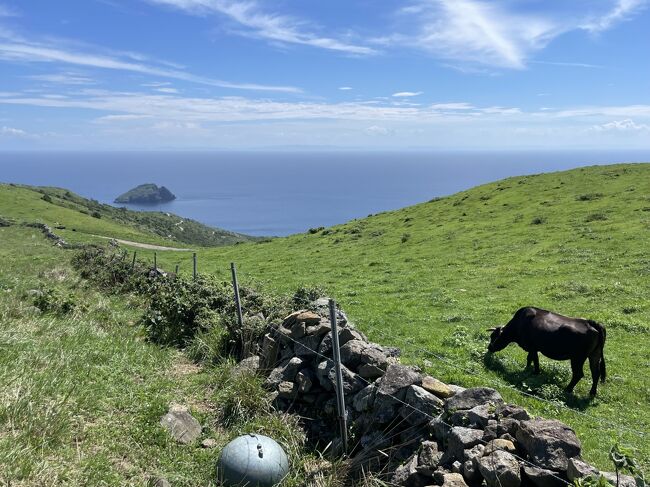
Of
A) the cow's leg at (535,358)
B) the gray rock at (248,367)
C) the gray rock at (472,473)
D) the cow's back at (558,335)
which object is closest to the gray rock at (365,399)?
the gray rock at (472,473)

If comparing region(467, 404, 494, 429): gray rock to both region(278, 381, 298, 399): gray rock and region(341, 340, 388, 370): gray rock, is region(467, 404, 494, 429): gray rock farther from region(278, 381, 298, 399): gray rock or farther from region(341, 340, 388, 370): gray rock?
region(278, 381, 298, 399): gray rock

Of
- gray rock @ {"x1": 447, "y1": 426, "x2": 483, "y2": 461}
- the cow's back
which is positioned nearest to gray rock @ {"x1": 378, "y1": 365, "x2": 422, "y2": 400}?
gray rock @ {"x1": 447, "y1": 426, "x2": 483, "y2": 461}

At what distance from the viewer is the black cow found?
37.0 feet

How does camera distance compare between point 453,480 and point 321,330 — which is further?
point 321,330

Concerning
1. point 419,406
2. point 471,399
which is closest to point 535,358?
point 471,399

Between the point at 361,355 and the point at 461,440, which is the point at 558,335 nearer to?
the point at 361,355

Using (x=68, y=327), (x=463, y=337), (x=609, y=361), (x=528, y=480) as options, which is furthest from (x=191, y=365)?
(x=609, y=361)

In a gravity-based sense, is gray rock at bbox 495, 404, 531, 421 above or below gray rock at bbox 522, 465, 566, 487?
above

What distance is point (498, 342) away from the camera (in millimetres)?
13344

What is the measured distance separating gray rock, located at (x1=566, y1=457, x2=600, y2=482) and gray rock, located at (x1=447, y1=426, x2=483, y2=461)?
4.25 feet

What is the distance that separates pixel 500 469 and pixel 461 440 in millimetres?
797

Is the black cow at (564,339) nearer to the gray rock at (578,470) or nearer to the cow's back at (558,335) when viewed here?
the cow's back at (558,335)

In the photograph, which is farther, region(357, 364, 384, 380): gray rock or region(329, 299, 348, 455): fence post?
region(357, 364, 384, 380): gray rock

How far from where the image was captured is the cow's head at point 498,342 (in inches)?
522
